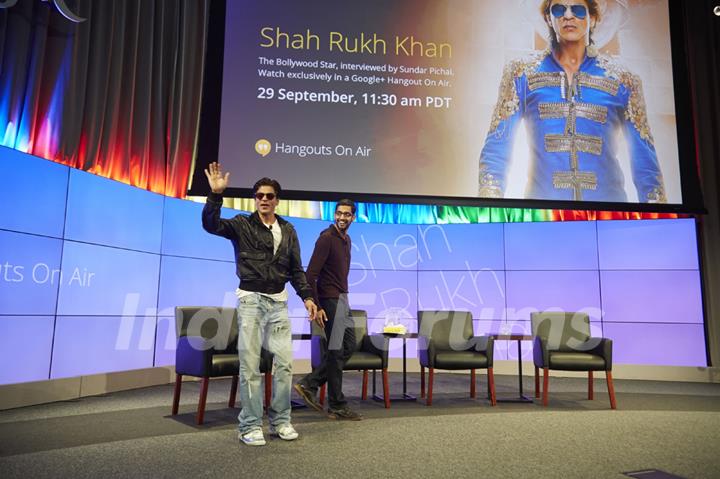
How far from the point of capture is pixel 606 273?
607cm

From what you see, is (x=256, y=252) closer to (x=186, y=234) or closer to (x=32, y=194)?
(x=32, y=194)

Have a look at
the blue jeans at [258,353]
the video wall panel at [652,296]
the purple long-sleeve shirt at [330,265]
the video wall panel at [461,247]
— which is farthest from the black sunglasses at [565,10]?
the blue jeans at [258,353]

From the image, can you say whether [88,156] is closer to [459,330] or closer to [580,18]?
[459,330]

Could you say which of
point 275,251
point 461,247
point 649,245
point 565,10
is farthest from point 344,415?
point 565,10

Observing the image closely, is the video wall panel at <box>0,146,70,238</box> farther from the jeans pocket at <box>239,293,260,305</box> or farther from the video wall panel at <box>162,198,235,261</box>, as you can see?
the jeans pocket at <box>239,293,260,305</box>

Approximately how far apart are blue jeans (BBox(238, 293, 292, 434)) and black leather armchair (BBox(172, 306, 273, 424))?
1.77 feet

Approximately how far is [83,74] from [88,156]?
721mm

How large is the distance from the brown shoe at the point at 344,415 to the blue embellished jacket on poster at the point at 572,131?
289cm

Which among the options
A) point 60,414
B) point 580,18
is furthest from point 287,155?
point 580,18

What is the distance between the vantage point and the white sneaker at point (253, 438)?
9.03ft

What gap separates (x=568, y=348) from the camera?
4.52 metres

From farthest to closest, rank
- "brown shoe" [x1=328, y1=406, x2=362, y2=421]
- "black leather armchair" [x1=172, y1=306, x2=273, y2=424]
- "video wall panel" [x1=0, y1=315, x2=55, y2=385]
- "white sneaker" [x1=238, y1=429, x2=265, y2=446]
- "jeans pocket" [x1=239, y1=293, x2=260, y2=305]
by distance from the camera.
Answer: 1. "video wall panel" [x1=0, y1=315, x2=55, y2=385]
2. "brown shoe" [x1=328, y1=406, x2=362, y2=421]
3. "black leather armchair" [x1=172, y1=306, x2=273, y2=424]
4. "jeans pocket" [x1=239, y1=293, x2=260, y2=305]
5. "white sneaker" [x1=238, y1=429, x2=265, y2=446]

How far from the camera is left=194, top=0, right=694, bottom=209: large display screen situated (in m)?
5.41

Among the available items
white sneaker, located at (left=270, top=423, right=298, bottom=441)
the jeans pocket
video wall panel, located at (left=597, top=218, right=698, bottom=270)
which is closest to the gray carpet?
white sneaker, located at (left=270, top=423, right=298, bottom=441)
